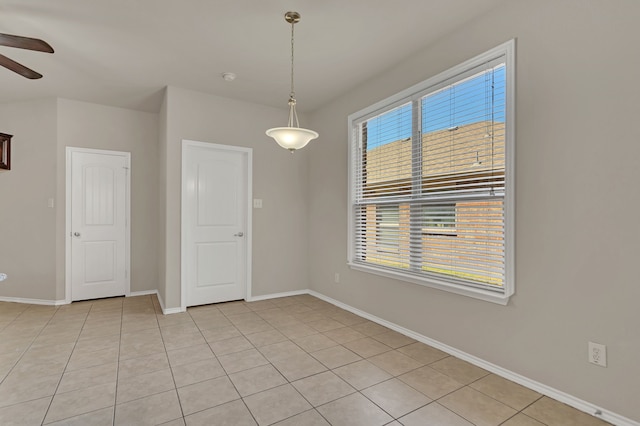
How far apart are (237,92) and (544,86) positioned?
3.26m

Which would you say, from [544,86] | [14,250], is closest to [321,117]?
[544,86]

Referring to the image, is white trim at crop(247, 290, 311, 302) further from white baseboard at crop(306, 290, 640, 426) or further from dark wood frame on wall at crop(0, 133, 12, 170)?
dark wood frame on wall at crop(0, 133, 12, 170)

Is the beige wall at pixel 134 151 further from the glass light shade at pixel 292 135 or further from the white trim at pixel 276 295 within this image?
the glass light shade at pixel 292 135

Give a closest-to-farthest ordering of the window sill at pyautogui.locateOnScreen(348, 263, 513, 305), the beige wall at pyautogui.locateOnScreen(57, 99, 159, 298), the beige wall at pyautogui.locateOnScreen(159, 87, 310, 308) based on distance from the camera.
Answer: the window sill at pyautogui.locateOnScreen(348, 263, 513, 305) < the beige wall at pyautogui.locateOnScreen(159, 87, 310, 308) < the beige wall at pyautogui.locateOnScreen(57, 99, 159, 298)

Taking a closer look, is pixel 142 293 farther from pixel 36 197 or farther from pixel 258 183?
pixel 258 183

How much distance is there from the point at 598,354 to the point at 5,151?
6.44 meters

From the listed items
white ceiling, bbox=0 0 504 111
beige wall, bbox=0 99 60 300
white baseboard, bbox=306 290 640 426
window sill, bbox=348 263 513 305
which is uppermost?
white ceiling, bbox=0 0 504 111

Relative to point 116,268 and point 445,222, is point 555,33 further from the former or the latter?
point 116,268

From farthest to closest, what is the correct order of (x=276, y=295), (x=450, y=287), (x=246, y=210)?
1. (x=276, y=295)
2. (x=246, y=210)
3. (x=450, y=287)

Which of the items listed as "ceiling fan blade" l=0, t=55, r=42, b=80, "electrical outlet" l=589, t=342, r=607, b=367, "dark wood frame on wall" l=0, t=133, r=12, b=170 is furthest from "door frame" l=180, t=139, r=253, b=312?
"electrical outlet" l=589, t=342, r=607, b=367

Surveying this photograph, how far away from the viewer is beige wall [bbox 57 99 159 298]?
4.38m

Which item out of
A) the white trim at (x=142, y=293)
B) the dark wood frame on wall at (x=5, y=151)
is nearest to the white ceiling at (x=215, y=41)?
the dark wood frame on wall at (x=5, y=151)

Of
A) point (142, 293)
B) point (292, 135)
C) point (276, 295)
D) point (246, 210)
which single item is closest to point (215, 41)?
point (292, 135)

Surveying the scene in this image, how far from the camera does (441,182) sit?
2873mm
